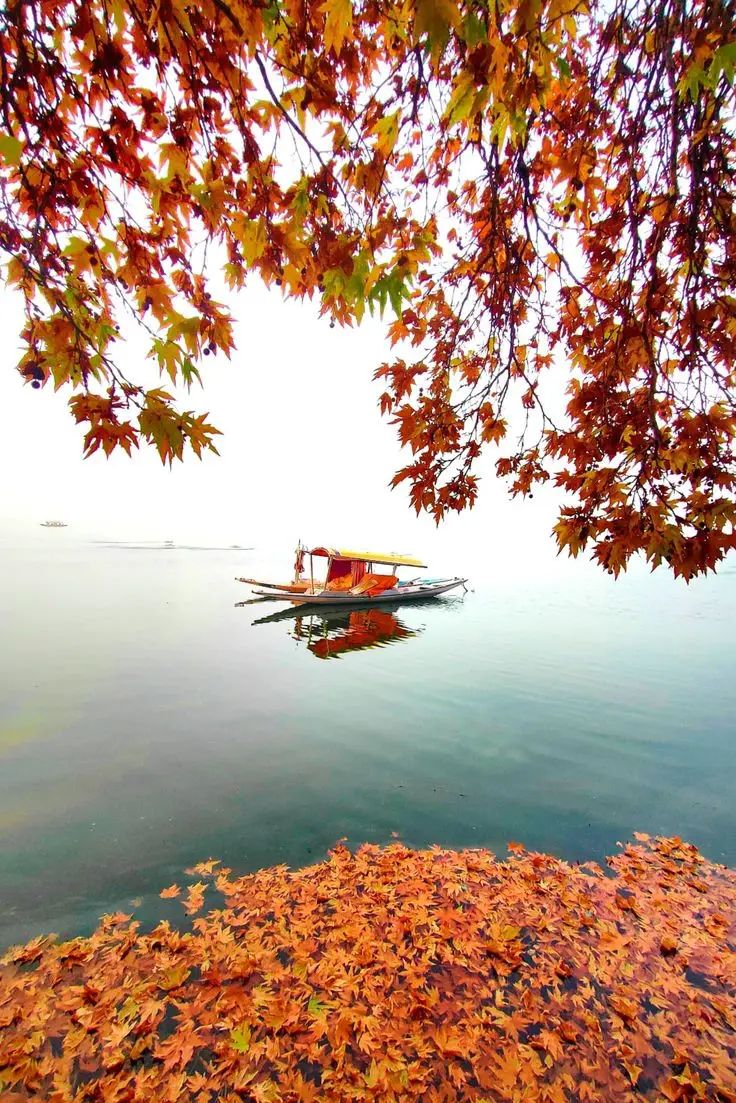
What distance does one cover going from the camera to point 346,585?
108ft

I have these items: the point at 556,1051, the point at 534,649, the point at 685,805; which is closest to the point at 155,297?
the point at 556,1051

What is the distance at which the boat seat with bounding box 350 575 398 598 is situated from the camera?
104 feet

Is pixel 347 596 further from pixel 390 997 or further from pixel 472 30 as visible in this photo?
pixel 472 30

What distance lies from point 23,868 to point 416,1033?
6043 millimetres

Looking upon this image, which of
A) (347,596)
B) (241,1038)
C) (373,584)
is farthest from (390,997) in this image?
(373,584)

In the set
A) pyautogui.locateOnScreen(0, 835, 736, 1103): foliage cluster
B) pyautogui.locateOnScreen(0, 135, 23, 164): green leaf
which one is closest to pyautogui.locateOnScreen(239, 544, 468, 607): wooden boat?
pyautogui.locateOnScreen(0, 835, 736, 1103): foliage cluster

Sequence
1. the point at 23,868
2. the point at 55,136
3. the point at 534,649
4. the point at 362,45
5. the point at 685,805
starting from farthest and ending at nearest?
1. the point at 534,649
2. the point at 685,805
3. the point at 23,868
4. the point at 362,45
5. the point at 55,136

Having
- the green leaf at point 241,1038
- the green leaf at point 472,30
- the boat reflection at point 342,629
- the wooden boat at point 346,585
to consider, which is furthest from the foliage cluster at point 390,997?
the wooden boat at point 346,585

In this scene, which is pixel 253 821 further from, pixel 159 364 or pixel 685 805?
pixel 685 805

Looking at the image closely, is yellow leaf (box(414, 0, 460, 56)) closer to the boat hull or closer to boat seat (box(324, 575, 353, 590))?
the boat hull

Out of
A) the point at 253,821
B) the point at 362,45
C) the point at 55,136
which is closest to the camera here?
the point at 55,136

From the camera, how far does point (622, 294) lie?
3928 millimetres

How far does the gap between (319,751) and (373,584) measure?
23.1 m

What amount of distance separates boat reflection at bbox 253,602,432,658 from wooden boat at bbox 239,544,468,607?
989 mm
